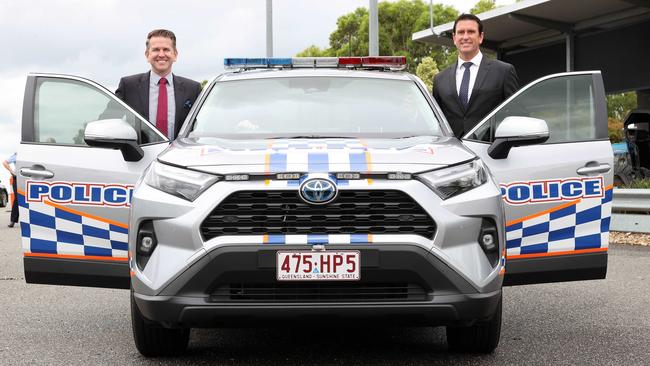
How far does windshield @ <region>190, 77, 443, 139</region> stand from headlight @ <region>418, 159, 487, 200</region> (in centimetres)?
70

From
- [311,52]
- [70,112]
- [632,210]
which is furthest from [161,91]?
[311,52]

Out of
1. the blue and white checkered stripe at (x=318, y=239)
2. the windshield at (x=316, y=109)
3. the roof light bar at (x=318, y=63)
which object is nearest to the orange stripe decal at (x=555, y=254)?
the windshield at (x=316, y=109)

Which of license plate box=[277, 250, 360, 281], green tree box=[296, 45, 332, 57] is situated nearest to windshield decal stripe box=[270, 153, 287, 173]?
license plate box=[277, 250, 360, 281]

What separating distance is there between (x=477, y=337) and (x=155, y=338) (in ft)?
5.50

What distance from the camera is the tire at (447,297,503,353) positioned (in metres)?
4.45

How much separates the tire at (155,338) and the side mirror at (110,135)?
0.90m

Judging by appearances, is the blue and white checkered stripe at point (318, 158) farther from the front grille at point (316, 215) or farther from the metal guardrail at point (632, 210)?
the metal guardrail at point (632, 210)

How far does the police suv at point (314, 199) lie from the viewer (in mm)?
3721

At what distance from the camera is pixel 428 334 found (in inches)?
210

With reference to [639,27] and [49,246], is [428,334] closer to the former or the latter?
[49,246]

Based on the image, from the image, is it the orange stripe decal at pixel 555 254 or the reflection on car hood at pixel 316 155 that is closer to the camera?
the reflection on car hood at pixel 316 155

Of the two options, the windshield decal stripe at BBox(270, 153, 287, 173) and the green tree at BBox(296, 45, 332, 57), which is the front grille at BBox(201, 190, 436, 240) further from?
the green tree at BBox(296, 45, 332, 57)

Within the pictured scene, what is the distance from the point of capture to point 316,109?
16.2ft

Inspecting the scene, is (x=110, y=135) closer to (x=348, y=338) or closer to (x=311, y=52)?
(x=348, y=338)
